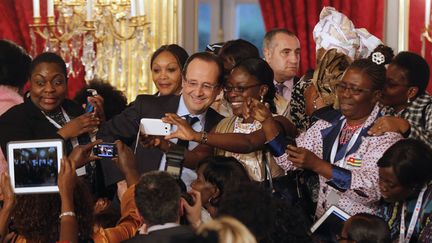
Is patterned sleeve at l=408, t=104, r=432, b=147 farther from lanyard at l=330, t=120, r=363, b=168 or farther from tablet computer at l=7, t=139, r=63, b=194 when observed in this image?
tablet computer at l=7, t=139, r=63, b=194

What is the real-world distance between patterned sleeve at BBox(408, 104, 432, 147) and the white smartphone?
1110mm

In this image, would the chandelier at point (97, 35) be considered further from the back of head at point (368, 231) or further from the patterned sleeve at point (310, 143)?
the back of head at point (368, 231)

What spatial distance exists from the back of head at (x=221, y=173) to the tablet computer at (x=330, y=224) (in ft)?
1.18

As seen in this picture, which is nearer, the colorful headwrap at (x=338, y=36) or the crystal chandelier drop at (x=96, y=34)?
the colorful headwrap at (x=338, y=36)

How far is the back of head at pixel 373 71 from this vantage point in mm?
4945

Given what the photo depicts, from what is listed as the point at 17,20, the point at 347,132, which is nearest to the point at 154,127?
the point at 347,132

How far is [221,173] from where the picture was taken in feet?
15.4

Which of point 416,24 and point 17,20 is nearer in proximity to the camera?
point 416,24

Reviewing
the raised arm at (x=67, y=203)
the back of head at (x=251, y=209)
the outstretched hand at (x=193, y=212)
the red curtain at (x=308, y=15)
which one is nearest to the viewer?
the back of head at (x=251, y=209)

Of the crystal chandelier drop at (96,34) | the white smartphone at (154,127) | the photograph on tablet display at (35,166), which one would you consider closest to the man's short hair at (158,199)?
the photograph on tablet display at (35,166)

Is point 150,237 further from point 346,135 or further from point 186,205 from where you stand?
point 346,135

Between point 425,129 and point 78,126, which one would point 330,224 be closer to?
point 425,129

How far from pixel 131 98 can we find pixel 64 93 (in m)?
2.64

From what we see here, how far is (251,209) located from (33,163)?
4.35 ft
